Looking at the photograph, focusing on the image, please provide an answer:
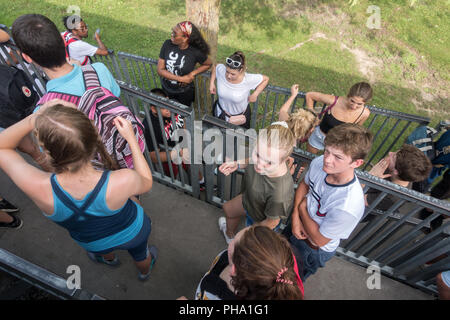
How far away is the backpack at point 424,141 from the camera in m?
3.63

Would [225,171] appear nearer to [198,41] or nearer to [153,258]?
[153,258]

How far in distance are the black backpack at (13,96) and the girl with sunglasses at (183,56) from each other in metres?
2.14

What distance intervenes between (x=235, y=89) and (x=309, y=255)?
2.64 meters

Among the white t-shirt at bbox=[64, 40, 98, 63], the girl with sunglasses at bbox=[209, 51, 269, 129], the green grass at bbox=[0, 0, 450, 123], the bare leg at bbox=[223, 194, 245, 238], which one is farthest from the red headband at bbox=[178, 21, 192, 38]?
the green grass at bbox=[0, 0, 450, 123]

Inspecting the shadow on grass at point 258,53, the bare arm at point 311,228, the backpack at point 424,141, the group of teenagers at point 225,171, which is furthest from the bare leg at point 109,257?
the backpack at point 424,141

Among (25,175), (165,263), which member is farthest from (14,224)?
(25,175)

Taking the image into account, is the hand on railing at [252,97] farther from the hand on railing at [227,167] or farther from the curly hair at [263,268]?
the curly hair at [263,268]

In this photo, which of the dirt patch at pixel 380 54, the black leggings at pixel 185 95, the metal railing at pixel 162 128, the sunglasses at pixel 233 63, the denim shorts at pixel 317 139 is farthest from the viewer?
the dirt patch at pixel 380 54

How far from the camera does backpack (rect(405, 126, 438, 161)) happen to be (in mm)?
3629

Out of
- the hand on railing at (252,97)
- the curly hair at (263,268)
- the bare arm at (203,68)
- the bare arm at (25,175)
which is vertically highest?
the bare arm at (25,175)

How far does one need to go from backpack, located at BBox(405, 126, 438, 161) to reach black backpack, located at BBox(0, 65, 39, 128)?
5047 millimetres

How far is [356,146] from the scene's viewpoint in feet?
6.70

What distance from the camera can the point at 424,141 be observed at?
3.64 meters
